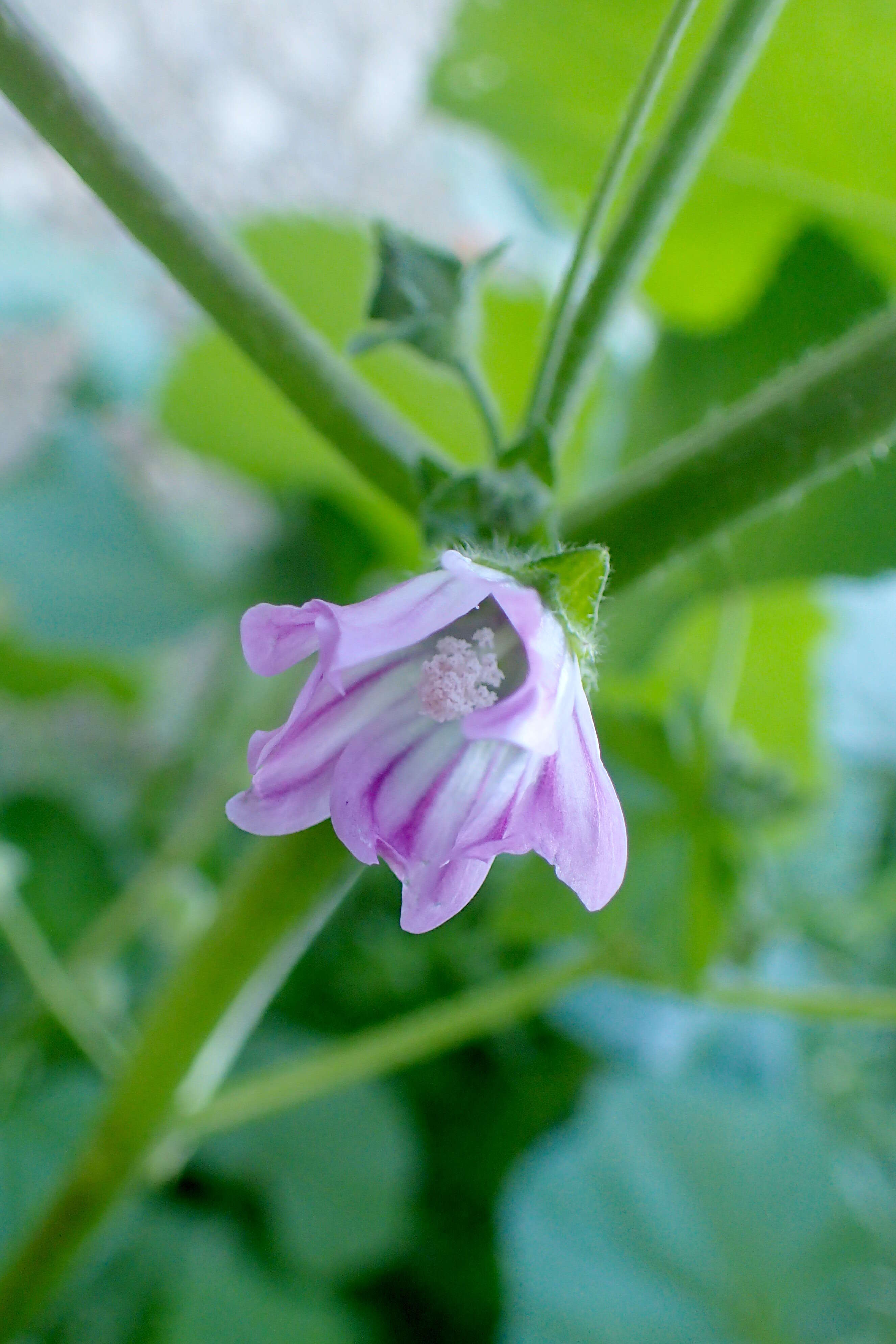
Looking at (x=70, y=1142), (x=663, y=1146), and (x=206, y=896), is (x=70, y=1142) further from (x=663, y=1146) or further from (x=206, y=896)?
(x=663, y=1146)

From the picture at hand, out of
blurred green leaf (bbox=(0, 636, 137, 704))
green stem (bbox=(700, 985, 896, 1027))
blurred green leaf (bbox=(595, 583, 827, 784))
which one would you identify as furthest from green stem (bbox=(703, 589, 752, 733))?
blurred green leaf (bbox=(0, 636, 137, 704))

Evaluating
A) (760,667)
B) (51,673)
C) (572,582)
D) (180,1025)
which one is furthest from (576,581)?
(51,673)

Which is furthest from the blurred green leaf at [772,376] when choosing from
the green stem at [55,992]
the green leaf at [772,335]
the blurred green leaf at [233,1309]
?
the blurred green leaf at [233,1309]

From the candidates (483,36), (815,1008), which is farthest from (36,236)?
(815,1008)

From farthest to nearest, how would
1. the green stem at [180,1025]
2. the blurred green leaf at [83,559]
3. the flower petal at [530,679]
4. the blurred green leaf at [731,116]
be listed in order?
the blurred green leaf at [83,559] → the blurred green leaf at [731,116] → the green stem at [180,1025] → the flower petal at [530,679]

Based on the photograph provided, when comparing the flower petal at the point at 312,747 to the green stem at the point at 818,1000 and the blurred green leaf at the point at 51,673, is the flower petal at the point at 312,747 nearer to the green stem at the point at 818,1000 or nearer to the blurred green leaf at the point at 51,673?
the green stem at the point at 818,1000

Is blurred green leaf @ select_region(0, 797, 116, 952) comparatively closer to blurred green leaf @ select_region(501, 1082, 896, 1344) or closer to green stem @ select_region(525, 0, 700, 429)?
blurred green leaf @ select_region(501, 1082, 896, 1344)
